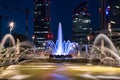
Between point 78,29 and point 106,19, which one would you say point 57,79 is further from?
point 78,29

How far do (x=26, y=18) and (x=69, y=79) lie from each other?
343 ft

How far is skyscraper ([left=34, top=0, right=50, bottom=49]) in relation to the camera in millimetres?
163750

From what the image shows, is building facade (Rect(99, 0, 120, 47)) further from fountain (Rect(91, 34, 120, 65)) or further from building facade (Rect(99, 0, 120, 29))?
fountain (Rect(91, 34, 120, 65))

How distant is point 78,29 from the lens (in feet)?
597

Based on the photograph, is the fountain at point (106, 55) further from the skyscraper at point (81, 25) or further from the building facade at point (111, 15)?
the skyscraper at point (81, 25)

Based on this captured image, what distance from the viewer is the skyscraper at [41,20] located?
164m

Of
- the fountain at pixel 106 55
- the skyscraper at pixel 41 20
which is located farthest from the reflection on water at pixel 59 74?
the skyscraper at pixel 41 20

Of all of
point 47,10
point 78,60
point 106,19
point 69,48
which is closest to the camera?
point 78,60

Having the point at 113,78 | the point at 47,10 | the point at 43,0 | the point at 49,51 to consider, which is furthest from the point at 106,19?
the point at 113,78

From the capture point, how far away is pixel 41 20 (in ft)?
588

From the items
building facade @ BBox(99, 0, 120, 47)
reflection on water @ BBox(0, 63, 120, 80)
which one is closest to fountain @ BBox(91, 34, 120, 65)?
reflection on water @ BBox(0, 63, 120, 80)

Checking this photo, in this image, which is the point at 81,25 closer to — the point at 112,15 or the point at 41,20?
the point at 41,20

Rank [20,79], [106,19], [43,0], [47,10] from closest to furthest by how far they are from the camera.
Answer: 1. [20,79]
2. [106,19]
3. [47,10]
4. [43,0]

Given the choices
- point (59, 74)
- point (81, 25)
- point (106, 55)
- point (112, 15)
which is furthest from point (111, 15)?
point (59, 74)
